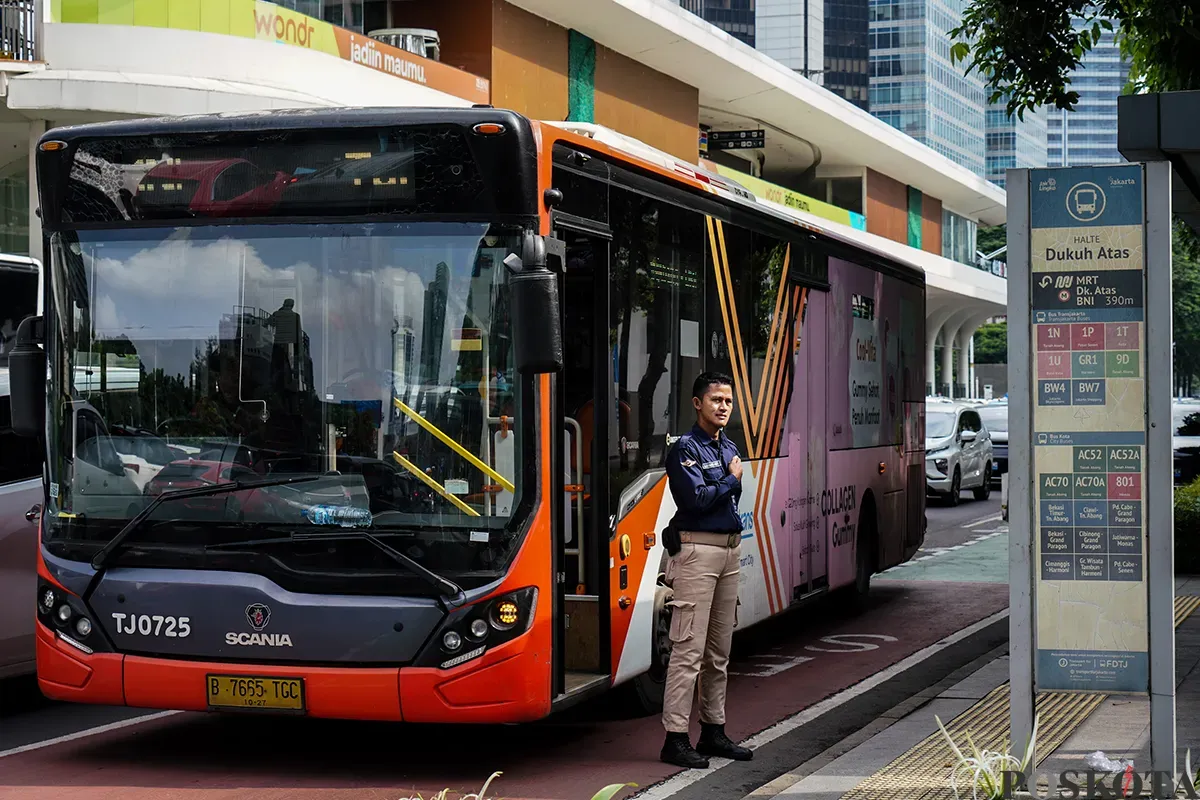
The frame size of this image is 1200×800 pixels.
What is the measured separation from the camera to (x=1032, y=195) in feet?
22.0

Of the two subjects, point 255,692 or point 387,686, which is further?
point 255,692

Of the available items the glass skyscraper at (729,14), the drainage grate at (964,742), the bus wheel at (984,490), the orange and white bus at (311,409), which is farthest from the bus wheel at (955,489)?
the glass skyscraper at (729,14)

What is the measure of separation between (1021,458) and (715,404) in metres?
1.69

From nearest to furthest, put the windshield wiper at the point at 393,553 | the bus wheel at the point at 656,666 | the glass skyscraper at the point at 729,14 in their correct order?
the windshield wiper at the point at 393,553
the bus wheel at the point at 656,666
the glass skyscraper at the point at 729,14

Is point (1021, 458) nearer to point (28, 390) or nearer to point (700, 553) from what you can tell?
point (700, 553)

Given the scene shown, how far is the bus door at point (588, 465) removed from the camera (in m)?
8.20

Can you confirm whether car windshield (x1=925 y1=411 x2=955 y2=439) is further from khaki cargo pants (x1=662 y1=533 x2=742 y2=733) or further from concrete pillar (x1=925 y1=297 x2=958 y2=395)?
concrete pillar (x1=925 y1=297 x2=958 y2=395)

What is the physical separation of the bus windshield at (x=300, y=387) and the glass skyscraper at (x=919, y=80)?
5626 inches

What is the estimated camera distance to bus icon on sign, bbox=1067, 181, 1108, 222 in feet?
21.8

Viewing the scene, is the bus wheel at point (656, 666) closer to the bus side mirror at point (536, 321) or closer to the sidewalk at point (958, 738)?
the sidewalk at point (958, 738)

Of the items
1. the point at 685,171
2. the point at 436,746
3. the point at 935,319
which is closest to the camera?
the point at 436,746

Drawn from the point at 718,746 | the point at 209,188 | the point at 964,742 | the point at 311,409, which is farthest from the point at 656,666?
the point at 209,188

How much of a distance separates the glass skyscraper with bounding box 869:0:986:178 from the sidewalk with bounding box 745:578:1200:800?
140475 mm

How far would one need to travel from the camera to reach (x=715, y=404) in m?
7.87
